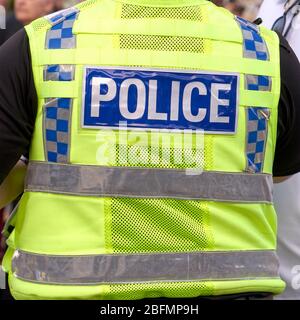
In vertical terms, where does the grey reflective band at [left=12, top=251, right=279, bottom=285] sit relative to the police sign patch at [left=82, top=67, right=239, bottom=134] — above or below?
below

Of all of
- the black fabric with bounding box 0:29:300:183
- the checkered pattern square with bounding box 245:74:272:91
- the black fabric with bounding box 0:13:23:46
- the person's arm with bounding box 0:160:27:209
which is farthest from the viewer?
the black fabric with bounding box 0:13:23:46

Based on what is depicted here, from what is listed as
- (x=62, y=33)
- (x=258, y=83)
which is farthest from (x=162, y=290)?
(x=62, y=33)

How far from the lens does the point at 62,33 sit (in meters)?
1.90

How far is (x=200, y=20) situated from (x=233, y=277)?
0.63m

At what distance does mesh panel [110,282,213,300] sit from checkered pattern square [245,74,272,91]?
1.61ft

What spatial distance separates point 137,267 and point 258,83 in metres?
0.53

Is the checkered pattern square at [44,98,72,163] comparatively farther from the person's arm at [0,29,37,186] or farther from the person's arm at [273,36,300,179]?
the person's arm at [273,36,300,179]

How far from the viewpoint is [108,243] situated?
189 centimetres

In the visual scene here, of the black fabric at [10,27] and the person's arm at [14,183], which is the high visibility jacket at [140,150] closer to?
the person's arm at [14,183]

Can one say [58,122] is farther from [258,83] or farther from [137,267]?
[258,83]

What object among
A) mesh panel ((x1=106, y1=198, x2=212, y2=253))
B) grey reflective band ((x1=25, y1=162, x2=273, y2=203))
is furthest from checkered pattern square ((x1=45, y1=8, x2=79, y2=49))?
mesh panel ((x1=106, y1=198, x2=212, y2=253))

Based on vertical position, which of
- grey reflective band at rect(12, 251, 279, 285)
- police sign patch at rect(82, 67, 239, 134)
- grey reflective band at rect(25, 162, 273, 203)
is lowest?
grey reflective band at rect(12, 251, 279, 285)

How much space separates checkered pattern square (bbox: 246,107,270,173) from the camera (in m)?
1.94

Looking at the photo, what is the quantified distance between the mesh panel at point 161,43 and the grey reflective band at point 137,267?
49 centimetres
